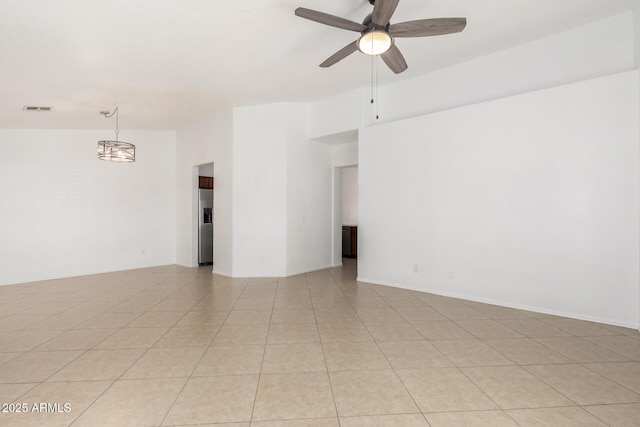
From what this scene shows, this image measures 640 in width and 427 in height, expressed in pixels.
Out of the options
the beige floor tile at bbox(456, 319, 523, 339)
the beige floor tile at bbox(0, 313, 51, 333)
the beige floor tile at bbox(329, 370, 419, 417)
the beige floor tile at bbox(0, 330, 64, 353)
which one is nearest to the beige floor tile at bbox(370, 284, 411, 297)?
the beige floor tile at bbox(456, 319, 523, 339)

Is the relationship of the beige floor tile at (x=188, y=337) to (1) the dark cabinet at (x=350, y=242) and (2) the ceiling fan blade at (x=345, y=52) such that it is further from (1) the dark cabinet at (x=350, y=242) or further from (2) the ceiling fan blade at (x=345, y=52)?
Result: (1) the dark cabinet at (x=350, y=242)

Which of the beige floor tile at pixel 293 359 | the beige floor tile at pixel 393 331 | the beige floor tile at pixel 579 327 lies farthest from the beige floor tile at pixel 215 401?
the beige floor tile at pixel 579 327

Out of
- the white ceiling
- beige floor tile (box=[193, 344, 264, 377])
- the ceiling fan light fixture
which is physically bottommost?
beige floor tile (box=[193, 344, 264, 377])

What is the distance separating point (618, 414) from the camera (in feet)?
6.25

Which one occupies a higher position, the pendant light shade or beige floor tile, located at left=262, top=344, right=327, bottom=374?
the pendant light shade

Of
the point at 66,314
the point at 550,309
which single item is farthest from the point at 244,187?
the point at 550,309

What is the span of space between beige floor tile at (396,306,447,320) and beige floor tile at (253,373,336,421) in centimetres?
174

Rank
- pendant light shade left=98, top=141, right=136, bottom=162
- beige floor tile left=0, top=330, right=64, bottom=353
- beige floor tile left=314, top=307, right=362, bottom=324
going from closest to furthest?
beige floor tile left=0, top=330, right=64, bottom=353 → beige floor tile left=314, top=307, right=362, bottom=324 → pendant light shade left=98, top=141, right=136, bottom=162

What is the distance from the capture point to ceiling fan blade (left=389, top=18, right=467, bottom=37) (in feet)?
8.89

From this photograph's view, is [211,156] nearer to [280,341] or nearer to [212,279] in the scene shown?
[212,279]

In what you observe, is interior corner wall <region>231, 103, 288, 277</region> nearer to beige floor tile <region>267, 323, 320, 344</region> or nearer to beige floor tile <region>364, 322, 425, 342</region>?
beige floor tile <region>267, 323, 320, 344</region>

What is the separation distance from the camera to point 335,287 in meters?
5.19

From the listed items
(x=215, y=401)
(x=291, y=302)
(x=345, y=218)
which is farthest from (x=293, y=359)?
(x=345, y=218)

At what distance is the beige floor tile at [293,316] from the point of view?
11.8 feet
